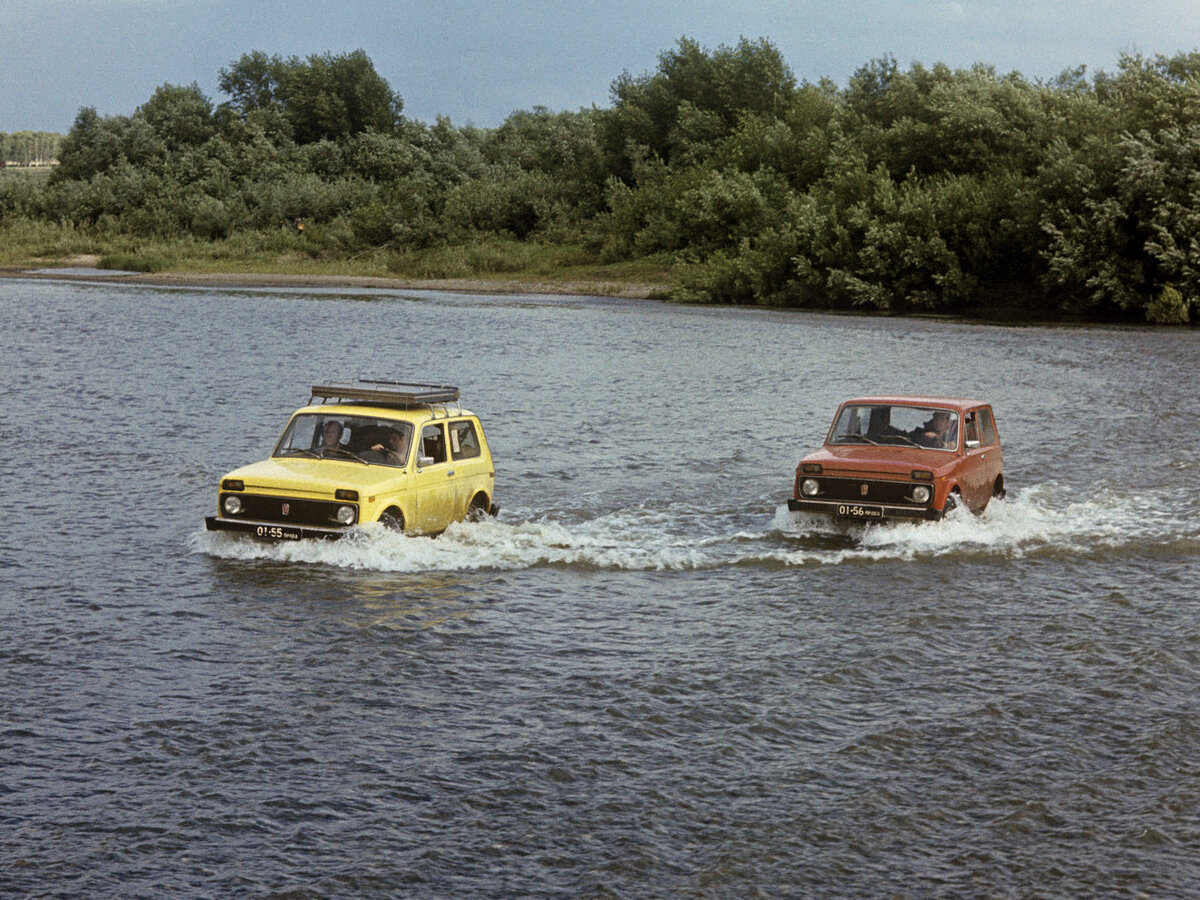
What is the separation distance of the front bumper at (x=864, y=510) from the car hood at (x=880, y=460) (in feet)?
1.26

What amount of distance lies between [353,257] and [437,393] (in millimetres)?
68321

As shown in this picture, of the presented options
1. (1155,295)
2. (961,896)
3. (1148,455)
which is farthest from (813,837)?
(1155,295)

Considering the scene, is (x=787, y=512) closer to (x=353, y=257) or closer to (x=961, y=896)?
(x=961, y=896)

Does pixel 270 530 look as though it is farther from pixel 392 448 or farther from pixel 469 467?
pixel 469 467

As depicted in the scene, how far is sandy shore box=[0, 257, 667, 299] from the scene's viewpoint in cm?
7038

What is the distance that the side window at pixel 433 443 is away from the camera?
15.8 meters

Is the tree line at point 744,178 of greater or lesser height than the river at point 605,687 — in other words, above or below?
above

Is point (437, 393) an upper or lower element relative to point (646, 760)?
upper

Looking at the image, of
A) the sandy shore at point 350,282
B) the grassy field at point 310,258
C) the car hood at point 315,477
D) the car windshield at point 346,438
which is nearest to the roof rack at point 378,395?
the car windshield at point 346,438

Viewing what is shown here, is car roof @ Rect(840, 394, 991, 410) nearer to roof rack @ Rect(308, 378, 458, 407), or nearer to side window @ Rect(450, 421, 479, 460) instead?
side window @ Rect(450, 421, 479, 460)

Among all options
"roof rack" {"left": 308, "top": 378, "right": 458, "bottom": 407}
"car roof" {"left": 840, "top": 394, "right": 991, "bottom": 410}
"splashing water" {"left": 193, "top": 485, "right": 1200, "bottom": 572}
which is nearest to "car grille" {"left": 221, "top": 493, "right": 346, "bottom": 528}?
"splashing water" {"left": 193, "top": 485, "right": 1200, "bottom": 572}

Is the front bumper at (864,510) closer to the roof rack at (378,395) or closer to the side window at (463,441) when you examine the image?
the side window at (463,441)

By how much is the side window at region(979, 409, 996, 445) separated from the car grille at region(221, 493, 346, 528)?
28.4ft

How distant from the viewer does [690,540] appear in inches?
663
